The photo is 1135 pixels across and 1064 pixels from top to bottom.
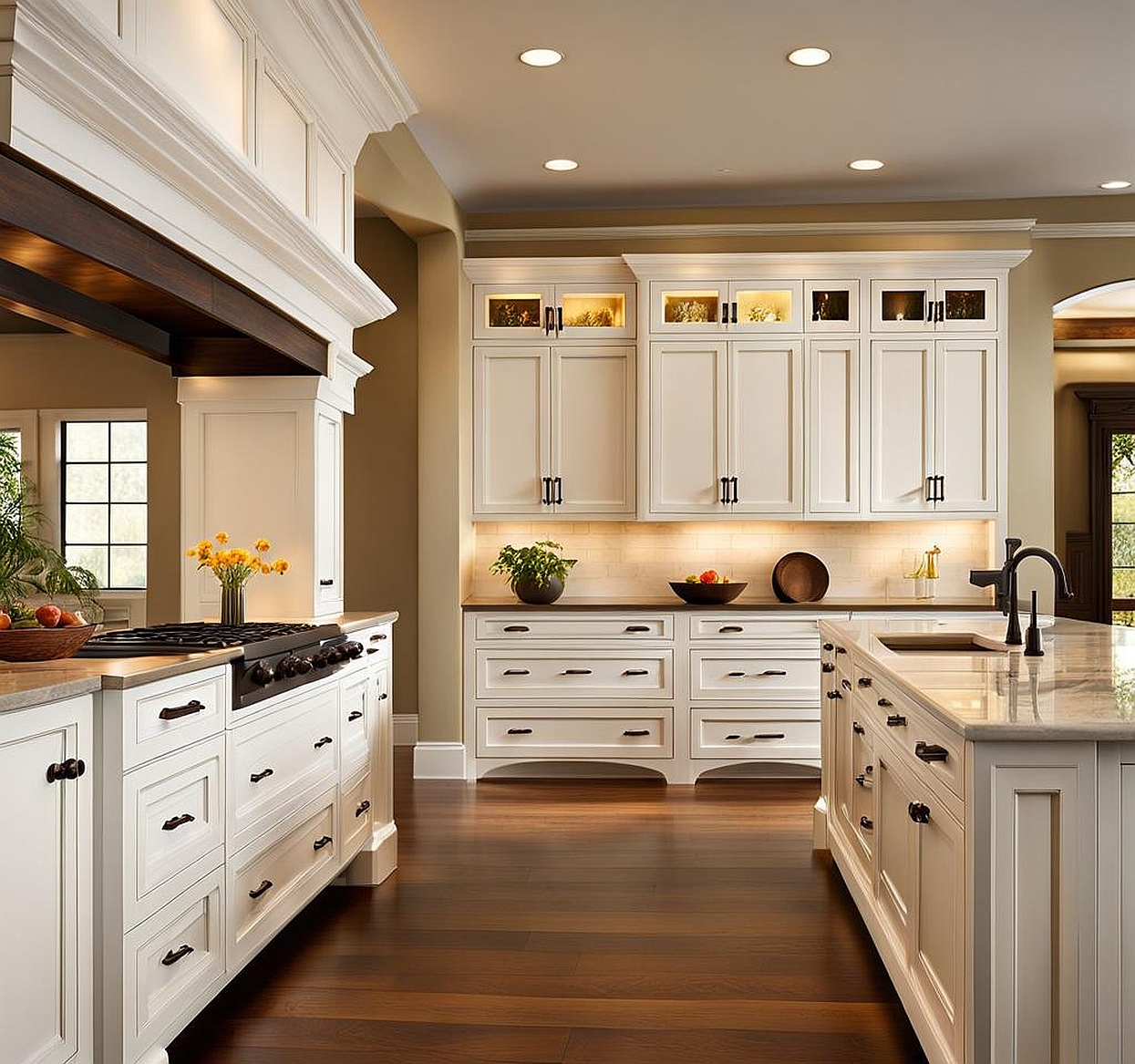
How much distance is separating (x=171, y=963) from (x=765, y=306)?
4764 mm

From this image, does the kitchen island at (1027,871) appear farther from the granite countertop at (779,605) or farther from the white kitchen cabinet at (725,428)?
the white kitchen cabinet at (725,428)

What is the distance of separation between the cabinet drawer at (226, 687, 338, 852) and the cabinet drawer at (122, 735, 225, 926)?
0.10 meters

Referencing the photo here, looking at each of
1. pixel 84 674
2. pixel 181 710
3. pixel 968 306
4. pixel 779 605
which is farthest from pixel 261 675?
pixel 968 306

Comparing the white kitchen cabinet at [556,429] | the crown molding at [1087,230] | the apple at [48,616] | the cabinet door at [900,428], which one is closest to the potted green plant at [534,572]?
the white kitchen cabinet at [556,429]

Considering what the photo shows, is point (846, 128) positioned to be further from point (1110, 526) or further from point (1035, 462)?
point (1110, 526)

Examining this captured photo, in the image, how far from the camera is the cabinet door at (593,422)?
6.32 meters

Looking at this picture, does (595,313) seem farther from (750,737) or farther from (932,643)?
(932,643)

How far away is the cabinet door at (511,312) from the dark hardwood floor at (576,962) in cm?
274

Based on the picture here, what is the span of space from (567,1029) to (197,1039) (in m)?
0.93

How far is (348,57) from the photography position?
151 inches

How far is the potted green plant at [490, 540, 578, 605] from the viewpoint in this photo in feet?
20.1

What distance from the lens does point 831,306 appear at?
6.21 meters

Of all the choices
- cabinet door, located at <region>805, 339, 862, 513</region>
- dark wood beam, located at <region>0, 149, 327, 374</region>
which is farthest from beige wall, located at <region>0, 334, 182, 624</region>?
cabinet door, located at <region>805, 339, 862, 513</region>

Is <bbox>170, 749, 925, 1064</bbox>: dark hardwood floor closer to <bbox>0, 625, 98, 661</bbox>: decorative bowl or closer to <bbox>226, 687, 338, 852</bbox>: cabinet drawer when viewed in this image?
<bbox>226, 687, 338, 852</bbox>: cabinet drawer
